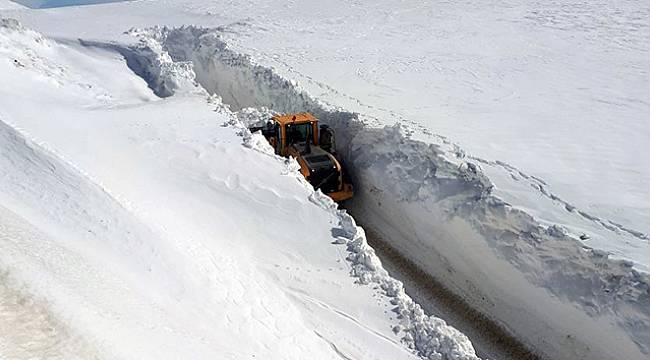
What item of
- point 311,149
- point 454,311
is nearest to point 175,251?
point 454,311

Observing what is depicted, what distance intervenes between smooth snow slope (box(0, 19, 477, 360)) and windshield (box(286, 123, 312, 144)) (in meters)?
0.82

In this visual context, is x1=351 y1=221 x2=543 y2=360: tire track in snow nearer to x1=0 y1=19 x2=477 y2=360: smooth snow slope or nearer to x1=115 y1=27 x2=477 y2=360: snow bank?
x1=115 y1=27 x2=477 y2=360: snow bank

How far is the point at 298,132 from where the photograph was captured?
1366cm

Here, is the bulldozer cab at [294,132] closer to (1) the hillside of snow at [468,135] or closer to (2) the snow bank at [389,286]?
(2) the snow bank at [389,286]

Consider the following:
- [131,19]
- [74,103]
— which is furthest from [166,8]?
[74,103]

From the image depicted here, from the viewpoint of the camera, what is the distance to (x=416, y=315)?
8.79 meters

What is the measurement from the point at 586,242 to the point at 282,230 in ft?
16.5

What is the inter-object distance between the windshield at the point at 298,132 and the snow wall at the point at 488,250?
1220mm

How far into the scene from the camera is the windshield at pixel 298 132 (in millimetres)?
13566

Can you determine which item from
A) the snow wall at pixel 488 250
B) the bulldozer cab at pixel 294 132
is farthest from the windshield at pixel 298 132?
the snow wall at pixel 488 250

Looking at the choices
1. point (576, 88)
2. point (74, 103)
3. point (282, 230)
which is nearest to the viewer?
point (282, 230)

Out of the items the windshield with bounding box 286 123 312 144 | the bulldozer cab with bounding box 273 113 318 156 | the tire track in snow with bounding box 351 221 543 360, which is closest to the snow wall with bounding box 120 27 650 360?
the tire track in snow with bounding box 351 221 543 360

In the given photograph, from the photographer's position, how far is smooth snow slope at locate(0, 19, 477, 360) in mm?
6152

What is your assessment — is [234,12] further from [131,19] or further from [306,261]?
[306,261]
